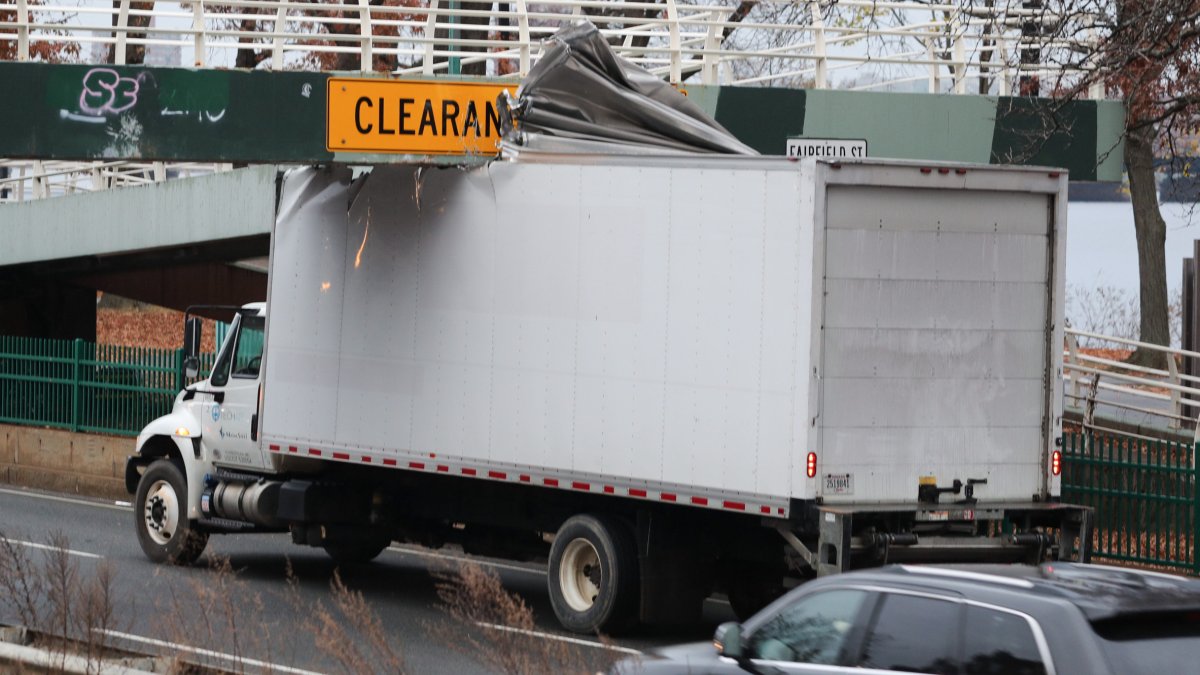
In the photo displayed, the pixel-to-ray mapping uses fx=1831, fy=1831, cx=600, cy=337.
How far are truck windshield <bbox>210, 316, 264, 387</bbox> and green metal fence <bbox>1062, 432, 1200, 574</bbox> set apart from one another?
23.5 feet

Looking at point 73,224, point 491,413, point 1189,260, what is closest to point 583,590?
point 491,413

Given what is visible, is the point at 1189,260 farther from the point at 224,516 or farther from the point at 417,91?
the point at 224,516

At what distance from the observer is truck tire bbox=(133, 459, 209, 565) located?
16672 mm

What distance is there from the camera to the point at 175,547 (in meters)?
16.6

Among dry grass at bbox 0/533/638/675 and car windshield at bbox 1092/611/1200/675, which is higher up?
car windshield at bbox 1092/611/1200/675

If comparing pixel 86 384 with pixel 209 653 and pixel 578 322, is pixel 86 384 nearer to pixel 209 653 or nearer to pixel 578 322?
pixel 578 322

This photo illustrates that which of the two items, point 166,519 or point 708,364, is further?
point 166,519

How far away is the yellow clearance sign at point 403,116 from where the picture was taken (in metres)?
16.3

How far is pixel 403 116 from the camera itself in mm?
16391

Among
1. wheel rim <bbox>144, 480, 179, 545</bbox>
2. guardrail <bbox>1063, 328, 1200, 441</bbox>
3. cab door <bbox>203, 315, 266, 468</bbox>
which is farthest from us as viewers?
guardrail <bbox>1063, 328, 1200, 441</bbox>

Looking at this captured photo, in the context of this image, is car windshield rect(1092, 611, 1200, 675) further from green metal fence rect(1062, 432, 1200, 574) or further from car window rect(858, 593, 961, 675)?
green metal fence rect(1062, 432, 1200, 574)

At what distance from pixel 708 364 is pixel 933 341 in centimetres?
151

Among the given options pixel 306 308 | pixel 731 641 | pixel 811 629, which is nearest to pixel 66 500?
pixel 306 308

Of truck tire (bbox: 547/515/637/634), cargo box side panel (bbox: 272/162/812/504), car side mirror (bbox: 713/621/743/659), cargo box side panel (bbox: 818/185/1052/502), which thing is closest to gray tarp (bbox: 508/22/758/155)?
cargo box side panel (bbox: 272/162/812/504)
